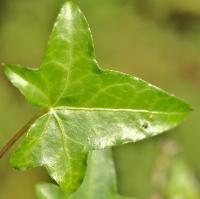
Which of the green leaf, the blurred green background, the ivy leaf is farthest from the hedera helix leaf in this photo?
the blurred green background

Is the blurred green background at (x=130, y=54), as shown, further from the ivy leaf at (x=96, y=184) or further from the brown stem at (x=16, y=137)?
the brown stem at (x=16, y=137)

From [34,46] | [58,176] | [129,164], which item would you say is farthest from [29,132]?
[34,46]

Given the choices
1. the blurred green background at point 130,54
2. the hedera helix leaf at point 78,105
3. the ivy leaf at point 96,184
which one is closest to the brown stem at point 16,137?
the hedera helix leaf at point 78,105

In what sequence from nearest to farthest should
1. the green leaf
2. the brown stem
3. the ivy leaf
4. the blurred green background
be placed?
the brown stem, the ivy leaf, the green leaf, the blurred green background

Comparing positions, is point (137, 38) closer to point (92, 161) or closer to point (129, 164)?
point (129, 164)

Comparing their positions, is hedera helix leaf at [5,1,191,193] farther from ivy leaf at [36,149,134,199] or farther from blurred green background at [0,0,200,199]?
blurred green background at [0,0,200,199]

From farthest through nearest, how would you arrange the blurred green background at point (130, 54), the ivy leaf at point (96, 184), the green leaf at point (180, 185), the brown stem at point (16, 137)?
the blurred green background at point (130, 54), the green leaf at point (180, 185), the ivy leaf at point (96, 184), the brown stem at point (16, 137)

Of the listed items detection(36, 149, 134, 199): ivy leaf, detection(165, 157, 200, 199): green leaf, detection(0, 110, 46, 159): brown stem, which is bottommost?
detection(165, 157, 200, 199): green leaf
